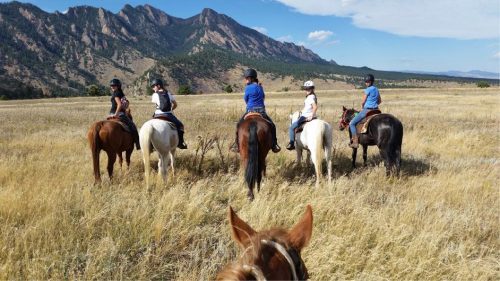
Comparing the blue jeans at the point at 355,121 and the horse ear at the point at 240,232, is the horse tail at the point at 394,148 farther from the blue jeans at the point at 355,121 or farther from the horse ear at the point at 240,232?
the horse ear at the point at 240,232

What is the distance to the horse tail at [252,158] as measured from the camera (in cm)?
710

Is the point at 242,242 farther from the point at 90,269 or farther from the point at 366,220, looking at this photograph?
the point at 366,220

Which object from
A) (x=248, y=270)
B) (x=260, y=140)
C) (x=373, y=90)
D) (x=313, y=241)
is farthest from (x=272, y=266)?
(x=373, y=90)

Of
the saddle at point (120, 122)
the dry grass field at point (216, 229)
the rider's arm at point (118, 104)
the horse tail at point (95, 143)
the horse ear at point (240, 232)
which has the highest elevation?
the rider's arm at point (118, 104)

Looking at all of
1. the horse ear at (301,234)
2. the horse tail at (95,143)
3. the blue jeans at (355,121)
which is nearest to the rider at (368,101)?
the blue jeans at (355,121)

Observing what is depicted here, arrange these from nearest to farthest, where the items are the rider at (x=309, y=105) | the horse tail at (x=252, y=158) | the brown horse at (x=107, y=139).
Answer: the horse tail at (x=252, y=158)
the brown horse at (x=107, y=139)
the rider at (x=309, y=105)

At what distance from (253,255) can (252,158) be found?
6.00 m

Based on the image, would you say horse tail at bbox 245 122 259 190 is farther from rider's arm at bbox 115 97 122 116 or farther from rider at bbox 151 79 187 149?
rider's arm at bbox 115 97 122 116

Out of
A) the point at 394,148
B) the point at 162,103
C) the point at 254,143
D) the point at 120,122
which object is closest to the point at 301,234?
the point at 254,143

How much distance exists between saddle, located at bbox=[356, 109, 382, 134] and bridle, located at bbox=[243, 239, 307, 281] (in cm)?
911

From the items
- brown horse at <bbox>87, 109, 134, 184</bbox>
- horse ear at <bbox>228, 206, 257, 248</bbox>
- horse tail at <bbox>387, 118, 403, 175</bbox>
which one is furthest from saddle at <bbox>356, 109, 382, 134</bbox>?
horse ear at <bbox>228, 206, 257, 248</bbox>

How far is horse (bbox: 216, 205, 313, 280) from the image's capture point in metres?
1.34

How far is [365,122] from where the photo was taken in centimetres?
1042

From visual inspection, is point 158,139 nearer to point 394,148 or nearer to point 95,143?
point 95,143
